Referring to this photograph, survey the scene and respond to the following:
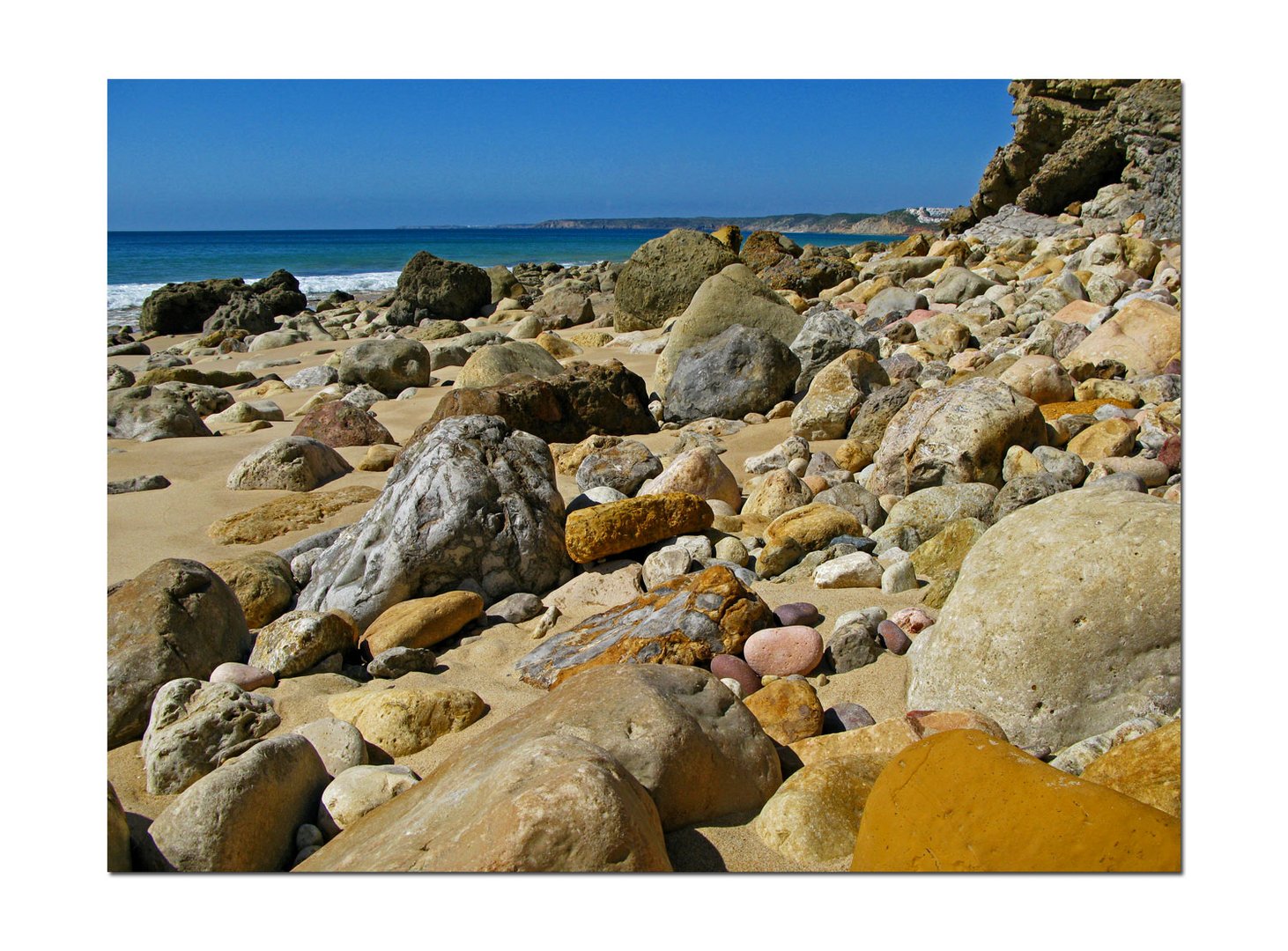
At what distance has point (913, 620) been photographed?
3.10 meters

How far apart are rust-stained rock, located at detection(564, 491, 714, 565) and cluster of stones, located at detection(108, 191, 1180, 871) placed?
0.01m

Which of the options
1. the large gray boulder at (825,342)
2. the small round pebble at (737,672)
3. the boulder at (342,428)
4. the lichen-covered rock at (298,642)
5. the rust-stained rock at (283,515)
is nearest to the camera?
the small round pebble at (737,672)

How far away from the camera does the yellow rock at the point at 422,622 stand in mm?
3414

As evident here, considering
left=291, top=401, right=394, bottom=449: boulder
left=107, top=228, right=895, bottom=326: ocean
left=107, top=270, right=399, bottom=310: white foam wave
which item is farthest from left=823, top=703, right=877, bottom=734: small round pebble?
left=107, top=270, right=399, bottom=310: white foam wave

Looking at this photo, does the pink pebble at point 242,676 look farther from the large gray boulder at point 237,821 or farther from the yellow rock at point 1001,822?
the yellow rock at point 1001,822

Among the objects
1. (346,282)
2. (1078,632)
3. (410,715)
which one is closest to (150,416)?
(410,715)

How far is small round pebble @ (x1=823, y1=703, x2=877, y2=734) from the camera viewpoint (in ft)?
8.84

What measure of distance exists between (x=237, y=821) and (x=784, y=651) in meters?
1.59

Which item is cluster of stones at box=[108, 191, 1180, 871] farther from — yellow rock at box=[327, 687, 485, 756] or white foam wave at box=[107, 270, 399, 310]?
white foam wave at box=[107, 270, 399, 310]

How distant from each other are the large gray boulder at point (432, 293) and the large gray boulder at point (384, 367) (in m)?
6.94

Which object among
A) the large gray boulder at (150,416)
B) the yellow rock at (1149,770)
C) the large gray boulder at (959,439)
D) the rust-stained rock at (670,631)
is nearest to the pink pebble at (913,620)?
the rust-stained rock at (670,631)

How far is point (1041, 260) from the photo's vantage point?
12.0m

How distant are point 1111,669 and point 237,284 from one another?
58.8 ft

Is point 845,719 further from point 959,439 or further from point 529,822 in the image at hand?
point 959,439
